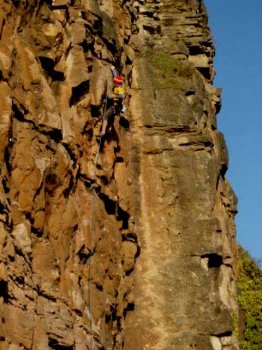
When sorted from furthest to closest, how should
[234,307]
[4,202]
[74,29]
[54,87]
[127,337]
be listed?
[234,307]
[127,337]
[74,29]
[54,87]
[4,202]

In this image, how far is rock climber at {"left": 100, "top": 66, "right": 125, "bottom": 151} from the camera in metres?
21.5

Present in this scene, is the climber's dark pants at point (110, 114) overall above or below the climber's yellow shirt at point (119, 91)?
below

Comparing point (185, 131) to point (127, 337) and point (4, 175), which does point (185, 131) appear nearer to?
point (127, 337)

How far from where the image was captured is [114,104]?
22078mm

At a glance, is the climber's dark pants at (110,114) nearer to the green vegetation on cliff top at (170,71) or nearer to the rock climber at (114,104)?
the rock climber at (114,104)

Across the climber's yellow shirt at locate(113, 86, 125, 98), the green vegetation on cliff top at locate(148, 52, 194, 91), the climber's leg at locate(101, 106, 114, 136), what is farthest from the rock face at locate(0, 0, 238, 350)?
the climber's yellow shirt at locate(113, 86, 125, 98)

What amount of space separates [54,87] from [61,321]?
18.7 ft

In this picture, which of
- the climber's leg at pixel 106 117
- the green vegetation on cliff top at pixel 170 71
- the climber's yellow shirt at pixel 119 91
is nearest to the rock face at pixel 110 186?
the green vegetation on cliff top at pixel 170 71

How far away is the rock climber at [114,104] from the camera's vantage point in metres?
21.5

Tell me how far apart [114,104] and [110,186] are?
2.26 m

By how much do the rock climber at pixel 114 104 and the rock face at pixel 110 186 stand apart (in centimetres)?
26

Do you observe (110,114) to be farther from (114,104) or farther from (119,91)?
(119,91)

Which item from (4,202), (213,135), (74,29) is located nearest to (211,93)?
(213,135)

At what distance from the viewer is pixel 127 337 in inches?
871
